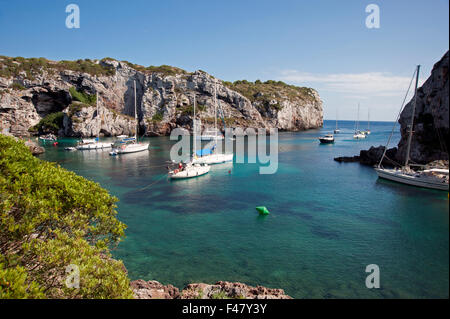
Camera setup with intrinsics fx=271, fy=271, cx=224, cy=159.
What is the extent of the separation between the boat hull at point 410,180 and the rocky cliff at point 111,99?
67.8 metres

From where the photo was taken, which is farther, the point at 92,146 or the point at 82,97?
the point at 82,97

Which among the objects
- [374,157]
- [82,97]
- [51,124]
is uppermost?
[82,97]

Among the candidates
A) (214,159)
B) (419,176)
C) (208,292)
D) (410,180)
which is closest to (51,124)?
(214,159)

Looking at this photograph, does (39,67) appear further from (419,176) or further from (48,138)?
(419,176)

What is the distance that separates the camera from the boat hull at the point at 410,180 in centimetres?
3214

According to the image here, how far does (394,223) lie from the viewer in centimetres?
2347

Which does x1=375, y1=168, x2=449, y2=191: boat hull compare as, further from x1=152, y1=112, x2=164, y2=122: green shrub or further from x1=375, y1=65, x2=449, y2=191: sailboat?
x1=152, y1=112, x2=164, y2=122: green shrub

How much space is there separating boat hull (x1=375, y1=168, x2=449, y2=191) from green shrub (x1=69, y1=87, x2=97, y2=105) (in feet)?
335

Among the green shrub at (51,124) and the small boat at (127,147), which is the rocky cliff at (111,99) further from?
the small boat at (127,147)

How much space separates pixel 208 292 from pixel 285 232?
36.7 feet

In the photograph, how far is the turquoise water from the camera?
49.1 ft

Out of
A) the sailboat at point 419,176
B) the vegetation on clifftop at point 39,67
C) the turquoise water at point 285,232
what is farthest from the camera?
the vegetation on clifftop at point 39,67

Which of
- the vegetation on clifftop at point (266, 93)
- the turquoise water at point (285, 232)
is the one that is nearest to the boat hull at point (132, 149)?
the turquoise water at point (285, 232)

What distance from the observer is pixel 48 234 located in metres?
11.8
